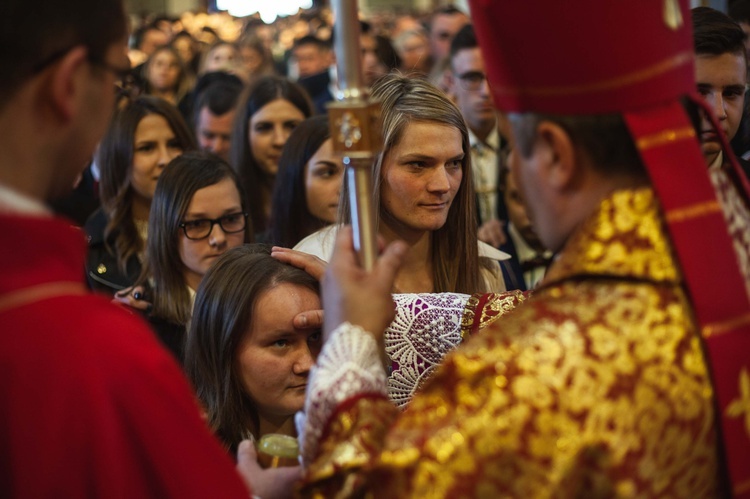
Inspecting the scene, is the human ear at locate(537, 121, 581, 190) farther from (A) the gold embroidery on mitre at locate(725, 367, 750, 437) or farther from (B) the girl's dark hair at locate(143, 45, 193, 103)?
(B) the girl's dark hair at locate(143, 45, 193, 103)

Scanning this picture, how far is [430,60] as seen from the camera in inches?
443

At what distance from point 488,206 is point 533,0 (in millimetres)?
4256

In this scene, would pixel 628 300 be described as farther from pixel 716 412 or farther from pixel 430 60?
pixel 430 60

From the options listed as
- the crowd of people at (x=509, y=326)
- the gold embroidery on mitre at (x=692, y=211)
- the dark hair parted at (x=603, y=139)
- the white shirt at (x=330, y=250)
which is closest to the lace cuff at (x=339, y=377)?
the crowd of people at (x=509, y=326)

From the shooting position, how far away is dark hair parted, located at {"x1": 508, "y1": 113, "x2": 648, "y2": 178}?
6.15 feet

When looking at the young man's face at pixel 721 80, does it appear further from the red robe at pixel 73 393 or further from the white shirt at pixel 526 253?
the red robe at pixel 73 393

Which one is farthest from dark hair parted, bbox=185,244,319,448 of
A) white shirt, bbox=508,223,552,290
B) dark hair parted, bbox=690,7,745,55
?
white shirt, bbox=508,223,552,290

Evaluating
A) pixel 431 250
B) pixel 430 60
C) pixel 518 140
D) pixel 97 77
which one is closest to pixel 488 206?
pixel 431 250

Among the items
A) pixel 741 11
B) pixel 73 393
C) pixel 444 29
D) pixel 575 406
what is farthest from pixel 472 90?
pixel 73 393

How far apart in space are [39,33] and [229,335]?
5.54 feet

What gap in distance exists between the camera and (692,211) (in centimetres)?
184

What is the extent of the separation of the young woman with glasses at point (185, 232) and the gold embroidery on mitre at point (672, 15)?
2784 mm

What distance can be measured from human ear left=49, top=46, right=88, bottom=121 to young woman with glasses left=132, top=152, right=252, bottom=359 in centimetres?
272

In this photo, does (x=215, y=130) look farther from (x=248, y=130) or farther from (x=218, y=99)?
(x=248, y=130)
